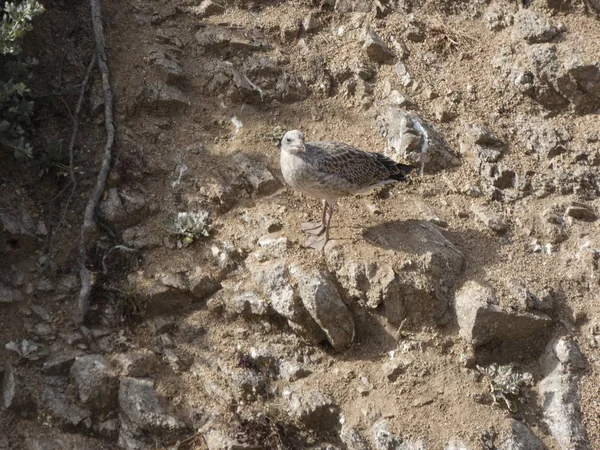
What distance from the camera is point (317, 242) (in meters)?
6.64

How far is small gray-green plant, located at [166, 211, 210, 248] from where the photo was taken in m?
6.89

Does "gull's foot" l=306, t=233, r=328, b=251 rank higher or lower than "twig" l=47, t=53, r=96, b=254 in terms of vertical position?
lower

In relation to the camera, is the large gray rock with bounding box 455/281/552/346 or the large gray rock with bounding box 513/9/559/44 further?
the large gray rock with bounding box 513/9/559/44

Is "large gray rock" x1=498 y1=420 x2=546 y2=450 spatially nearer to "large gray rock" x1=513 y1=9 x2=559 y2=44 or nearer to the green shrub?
"large gray rock" x1=513 y1=9 x2=559 y2=44

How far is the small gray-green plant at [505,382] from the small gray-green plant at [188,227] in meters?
2.85

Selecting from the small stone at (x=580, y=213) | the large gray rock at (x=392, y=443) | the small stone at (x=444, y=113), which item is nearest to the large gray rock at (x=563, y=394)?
the large gray rock at (x=392, y=443)

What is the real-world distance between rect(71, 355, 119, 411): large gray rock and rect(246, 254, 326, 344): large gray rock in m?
1.49

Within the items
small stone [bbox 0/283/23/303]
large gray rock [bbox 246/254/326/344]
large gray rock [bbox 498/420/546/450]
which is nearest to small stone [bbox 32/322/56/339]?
small stone [bbox 0/283/23/303]

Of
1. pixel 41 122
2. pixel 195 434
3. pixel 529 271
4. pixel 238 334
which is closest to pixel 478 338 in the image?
pixel 529 271

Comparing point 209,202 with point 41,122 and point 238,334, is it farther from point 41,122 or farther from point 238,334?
point 41,122

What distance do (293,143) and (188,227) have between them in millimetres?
1306

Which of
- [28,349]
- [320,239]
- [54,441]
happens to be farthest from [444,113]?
[54,441]

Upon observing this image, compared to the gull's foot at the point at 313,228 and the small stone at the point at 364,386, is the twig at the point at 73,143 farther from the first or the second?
the small stone at the point at 364,386

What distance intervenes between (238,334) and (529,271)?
280 cm
